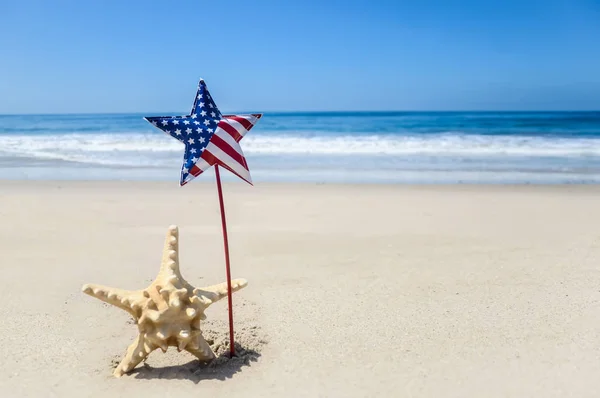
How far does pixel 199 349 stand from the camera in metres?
3.26

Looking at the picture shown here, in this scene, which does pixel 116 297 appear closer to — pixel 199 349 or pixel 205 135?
pixel 199 349

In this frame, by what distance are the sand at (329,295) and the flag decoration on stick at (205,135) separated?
4.38 ft

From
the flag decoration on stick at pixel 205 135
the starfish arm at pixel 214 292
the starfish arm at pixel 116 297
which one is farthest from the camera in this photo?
the starfish arm at pixel 214 292

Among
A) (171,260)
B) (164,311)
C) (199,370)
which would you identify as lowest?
(199,370)

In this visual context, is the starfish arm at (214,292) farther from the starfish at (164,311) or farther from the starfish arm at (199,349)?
the starfish arm at (199,349)

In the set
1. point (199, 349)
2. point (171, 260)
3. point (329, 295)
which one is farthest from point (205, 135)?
point (329, 295)

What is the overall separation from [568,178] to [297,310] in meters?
9.51

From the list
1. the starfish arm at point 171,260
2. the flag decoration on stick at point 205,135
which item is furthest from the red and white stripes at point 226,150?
the starfish arm at point 171,260

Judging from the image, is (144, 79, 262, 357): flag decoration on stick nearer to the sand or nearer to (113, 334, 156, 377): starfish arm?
(113, 334, 156, 377): starfish arm

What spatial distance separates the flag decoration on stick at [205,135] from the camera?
2994 millimetres

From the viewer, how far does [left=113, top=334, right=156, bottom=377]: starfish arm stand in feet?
10.4

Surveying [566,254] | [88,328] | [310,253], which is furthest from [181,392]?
[566,254]

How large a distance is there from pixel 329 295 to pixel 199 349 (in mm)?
1699

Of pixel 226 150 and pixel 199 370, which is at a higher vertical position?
pixel 226 150
